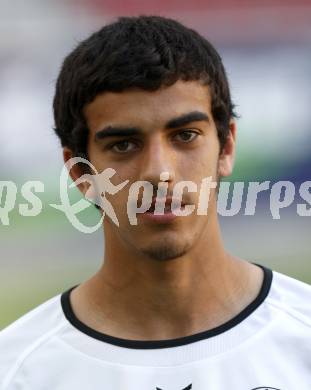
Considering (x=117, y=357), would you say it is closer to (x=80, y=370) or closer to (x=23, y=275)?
(x=80, y=370)

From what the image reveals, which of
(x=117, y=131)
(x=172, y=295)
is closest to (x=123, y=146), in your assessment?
(x=117, y=131)

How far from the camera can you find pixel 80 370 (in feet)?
8.56

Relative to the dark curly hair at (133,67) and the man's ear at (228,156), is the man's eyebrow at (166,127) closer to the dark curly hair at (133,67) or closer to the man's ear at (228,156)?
the dark curly hair at (133,67)

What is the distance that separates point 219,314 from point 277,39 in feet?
15.2

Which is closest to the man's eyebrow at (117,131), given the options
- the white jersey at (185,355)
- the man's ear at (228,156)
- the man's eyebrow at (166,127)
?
the man's eyebrow at (166,127)

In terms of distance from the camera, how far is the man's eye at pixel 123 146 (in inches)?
102

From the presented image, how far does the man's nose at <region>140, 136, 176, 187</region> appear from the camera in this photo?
8.10 feet

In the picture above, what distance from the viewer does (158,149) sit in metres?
2.51

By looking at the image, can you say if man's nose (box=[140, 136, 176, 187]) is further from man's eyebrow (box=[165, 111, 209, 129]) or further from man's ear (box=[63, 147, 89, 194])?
man's ear (box=[63, 147, 89, 194])

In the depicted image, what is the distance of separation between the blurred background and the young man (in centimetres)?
396

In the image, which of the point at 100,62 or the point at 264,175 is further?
→ the point at 264,175

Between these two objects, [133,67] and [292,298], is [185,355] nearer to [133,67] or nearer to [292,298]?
[292,298]

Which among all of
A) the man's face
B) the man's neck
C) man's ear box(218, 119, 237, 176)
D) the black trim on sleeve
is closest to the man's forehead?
the man's face

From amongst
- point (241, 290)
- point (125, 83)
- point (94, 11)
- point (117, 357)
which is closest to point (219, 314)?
point (241, 290)
